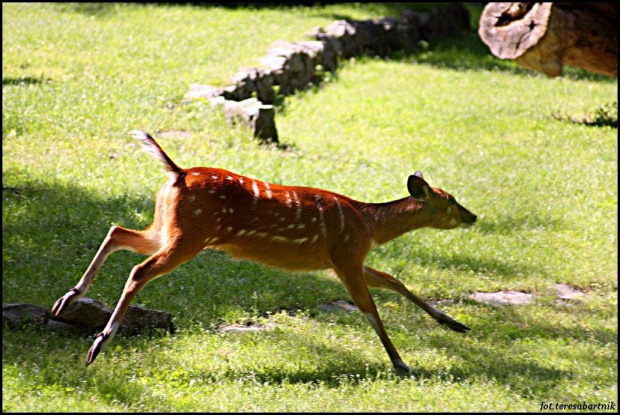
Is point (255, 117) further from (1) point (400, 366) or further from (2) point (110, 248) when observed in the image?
(1) point (400, 366)

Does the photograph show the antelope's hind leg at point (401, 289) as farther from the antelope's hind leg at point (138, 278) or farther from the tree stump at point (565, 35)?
the tree stump at point (565, 35)

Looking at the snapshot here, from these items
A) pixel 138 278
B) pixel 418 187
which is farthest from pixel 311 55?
pixel 138 278

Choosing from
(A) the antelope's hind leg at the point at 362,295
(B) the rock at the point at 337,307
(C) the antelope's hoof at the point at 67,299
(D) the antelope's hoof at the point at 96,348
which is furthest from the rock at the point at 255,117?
(D) the antelope's hoof at the point at 96,348

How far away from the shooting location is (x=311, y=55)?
47.2ft

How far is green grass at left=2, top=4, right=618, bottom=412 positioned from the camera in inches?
210

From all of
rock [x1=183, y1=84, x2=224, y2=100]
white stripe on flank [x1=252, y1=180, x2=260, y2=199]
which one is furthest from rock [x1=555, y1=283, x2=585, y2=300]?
rock [x1=183, y1=84, x2=224, y2=100]

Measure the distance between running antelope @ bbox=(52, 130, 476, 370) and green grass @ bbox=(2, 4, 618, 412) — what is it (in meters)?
0.45

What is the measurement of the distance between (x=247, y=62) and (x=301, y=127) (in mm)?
2024

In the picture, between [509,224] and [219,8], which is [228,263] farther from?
[219,8]

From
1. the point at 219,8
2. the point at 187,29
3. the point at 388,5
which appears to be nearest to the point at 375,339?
the point at 187,29

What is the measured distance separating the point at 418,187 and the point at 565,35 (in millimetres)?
2746

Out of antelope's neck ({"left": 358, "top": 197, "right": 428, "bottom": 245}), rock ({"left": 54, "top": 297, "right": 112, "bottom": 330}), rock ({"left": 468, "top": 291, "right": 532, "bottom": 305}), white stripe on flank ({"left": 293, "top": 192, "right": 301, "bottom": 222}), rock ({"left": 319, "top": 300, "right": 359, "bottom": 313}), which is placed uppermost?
white stripe on flank ({"left": 293, "top": 192, "right": 301, "bottom": 222})

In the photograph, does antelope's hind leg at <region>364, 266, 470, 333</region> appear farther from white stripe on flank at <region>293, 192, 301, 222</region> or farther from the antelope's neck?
white stripe on flank at <region>293, 192, 301, 222</region>

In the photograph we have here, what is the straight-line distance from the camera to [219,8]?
18.0 m
